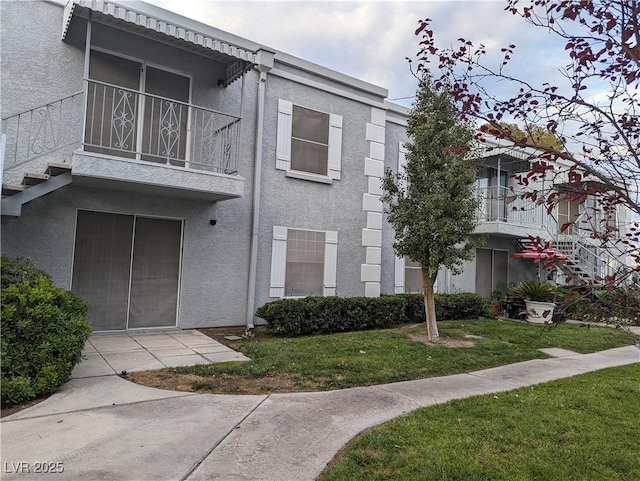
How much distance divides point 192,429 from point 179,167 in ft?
15.8

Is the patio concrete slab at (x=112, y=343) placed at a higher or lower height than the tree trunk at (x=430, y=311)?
lower

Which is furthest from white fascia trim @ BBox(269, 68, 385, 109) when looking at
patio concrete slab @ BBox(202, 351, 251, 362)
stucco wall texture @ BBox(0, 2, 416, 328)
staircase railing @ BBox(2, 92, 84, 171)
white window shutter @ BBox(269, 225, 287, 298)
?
patio concrete slab @ BBox(202, 351, 251, 362)

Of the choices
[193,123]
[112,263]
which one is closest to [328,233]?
[193,123]

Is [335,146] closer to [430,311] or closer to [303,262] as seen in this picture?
[303,262]

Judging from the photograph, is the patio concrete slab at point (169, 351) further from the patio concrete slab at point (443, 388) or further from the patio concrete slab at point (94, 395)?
the patio concrete slab at point (443, 388)

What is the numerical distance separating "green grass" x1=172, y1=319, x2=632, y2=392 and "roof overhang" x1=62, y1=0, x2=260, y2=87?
17.6 ft

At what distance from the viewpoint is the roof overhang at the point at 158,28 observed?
6.46m

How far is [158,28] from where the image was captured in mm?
6836

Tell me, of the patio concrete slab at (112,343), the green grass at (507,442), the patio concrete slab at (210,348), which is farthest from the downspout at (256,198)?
the green grass at (507,442)

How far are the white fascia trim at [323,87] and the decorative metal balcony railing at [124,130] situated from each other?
1.72 meters

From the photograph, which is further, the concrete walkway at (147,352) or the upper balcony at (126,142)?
the upper balcony at (126,142)

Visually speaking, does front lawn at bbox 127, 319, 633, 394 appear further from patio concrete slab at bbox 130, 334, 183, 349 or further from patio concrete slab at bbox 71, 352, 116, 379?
patio concrete slab at bbox 130, 334, 183, 349

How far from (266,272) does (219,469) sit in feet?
20.8

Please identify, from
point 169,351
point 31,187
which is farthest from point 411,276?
point 31,187
